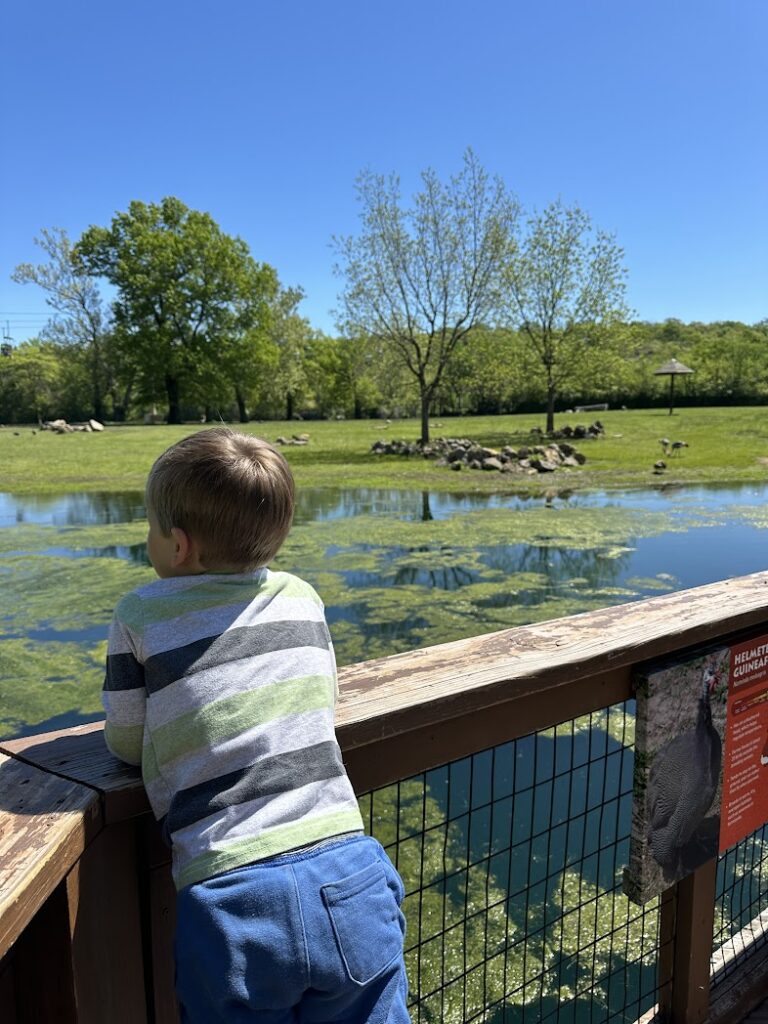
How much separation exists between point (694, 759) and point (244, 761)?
1225 mm

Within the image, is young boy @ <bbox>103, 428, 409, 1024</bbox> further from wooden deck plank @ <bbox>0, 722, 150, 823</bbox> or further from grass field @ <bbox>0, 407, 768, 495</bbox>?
grass field @ <bbox>0, 407, 768, 495</bbox>

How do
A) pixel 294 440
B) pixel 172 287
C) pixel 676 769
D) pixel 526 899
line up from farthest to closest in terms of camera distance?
pixel 172 287 < pixel 294 440 < pixel 526 899 < pixel 676 769

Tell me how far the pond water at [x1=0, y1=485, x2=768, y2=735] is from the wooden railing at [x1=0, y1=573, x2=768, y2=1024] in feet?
14.5

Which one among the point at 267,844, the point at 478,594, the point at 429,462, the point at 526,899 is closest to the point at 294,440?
the point at 429,462

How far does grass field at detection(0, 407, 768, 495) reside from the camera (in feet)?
63.5

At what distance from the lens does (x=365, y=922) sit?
1215 millimetres

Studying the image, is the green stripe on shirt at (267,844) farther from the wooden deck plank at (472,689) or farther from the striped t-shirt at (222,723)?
the wooden deck plank at (472,689)

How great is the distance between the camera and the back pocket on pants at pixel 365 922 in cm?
118

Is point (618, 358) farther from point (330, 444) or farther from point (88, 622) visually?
point (88, 622)

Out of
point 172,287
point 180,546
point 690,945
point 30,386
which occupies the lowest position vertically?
point 690,945

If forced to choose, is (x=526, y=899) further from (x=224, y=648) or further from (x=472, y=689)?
(x=224, y=648)

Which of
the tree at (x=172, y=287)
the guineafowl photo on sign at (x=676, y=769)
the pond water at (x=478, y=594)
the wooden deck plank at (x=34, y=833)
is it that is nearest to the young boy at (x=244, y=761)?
the wooden deck plank at (x=34, y=833)

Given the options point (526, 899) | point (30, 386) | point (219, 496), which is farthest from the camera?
point (30, 386)

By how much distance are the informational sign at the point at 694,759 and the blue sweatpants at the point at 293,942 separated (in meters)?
0.81
